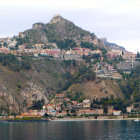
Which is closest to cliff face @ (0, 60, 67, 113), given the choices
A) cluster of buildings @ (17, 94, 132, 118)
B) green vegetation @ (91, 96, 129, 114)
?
cluster of buildings @ (17, 94, 132, 118)

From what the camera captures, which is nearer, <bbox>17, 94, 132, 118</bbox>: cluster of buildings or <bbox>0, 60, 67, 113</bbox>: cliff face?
<bbox>0, 60, 67, 113</bbox>: cliff face

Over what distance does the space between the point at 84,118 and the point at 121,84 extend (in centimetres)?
3056

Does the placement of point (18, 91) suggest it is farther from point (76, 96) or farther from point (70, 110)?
point (76, 96)

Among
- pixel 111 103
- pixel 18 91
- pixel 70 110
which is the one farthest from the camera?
pixel 18 91

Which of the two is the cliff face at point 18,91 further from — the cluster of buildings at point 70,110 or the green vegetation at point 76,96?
the green vegetation at point 76,96

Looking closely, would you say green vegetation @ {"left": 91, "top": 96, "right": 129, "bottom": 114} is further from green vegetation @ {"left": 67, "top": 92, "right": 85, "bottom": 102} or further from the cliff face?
the cliff face

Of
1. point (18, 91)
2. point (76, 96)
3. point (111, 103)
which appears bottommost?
point (111, 103)

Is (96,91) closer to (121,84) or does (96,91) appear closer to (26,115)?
(121,84)

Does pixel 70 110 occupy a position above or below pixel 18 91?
below

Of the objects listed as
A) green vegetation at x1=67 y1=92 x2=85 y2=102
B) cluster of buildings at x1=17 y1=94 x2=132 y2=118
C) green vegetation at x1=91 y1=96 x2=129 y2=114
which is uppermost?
green vegetation at x1=67 y1=92 x2=85 y2=102

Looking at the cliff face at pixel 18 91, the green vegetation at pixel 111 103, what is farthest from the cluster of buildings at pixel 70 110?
the cliff face at pixel 18 91

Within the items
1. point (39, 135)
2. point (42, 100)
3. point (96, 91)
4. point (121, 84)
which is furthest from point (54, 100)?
point (39, 135)

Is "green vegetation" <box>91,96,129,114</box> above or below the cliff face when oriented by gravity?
below

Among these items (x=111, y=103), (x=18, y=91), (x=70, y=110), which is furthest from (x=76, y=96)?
(x=18, y=91)
